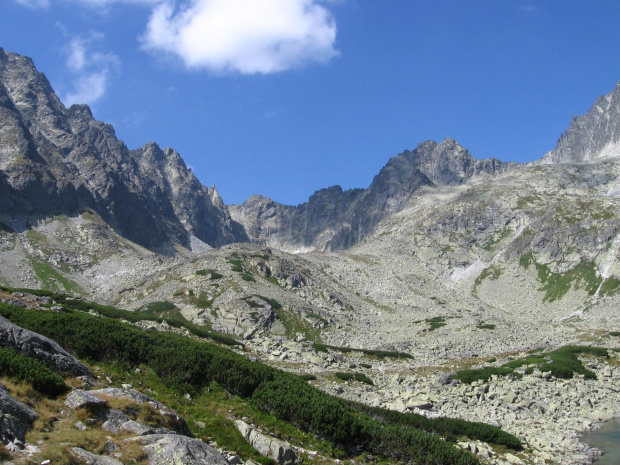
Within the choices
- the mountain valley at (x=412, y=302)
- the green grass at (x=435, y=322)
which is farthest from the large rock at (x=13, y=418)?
the green grass at (x=435, y=322)

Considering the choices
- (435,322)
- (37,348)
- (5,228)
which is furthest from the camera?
(5,228)

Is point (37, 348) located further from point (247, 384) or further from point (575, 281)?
point (575, 281)

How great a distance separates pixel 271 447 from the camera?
1800 centimetres

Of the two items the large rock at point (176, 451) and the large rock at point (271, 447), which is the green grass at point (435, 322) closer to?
the large rock at point (271, 447)

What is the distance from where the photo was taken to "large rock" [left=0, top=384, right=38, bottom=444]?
1187cm

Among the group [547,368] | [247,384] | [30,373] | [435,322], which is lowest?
[30,373]

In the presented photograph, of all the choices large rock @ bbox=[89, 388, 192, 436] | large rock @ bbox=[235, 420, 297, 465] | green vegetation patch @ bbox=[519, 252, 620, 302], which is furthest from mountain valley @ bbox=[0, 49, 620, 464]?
large rock @ bbox=[89, 388, 192, 436]

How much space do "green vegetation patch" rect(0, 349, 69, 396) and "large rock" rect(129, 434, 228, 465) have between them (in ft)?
12.6

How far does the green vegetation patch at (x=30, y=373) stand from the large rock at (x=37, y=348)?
3.19ft

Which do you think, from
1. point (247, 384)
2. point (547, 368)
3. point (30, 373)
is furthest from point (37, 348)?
point (547, 368)

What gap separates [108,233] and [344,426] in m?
191

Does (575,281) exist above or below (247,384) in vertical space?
above

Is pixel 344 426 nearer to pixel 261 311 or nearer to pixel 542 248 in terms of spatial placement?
pixel 261 311

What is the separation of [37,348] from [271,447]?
9689mm
